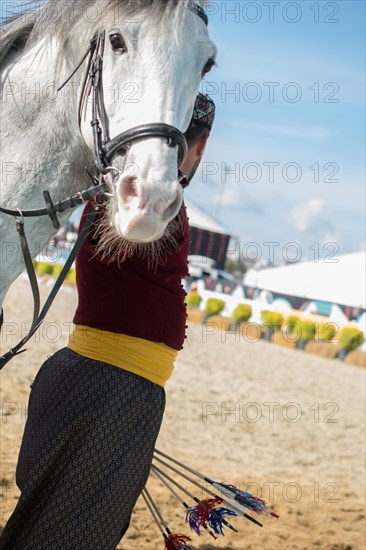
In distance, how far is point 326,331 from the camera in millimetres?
18781

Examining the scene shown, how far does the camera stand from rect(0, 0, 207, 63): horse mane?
2.16 meters

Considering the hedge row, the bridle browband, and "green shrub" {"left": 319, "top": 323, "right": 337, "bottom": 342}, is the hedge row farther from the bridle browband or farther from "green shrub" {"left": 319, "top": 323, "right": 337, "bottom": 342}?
the bridle browband

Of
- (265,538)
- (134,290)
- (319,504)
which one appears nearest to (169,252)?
(134,290)

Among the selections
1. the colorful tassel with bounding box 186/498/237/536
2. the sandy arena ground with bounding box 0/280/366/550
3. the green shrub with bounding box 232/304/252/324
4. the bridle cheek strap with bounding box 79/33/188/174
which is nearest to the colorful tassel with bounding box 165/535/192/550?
the colorful tassel with bounding box 186/498/237/536

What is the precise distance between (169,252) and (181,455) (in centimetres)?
473

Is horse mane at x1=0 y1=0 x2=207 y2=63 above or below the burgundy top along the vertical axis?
above

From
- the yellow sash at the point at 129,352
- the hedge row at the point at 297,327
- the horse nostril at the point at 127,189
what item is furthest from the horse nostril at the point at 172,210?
the hedge row at the point at 297,327

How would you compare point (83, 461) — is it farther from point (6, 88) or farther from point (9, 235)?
point (6, 88)

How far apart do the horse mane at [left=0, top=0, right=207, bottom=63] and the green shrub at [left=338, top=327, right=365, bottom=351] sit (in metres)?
16.3

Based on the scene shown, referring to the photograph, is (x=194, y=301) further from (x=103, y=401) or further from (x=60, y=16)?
(x=60, y=16)

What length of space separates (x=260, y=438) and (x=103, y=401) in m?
6.03

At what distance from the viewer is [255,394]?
34.9ft

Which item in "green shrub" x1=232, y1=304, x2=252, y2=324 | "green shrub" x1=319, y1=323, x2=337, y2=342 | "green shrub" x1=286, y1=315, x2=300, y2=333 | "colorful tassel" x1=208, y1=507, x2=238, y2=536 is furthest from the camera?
"green shrub" x1=232, y1=304, x2=252, y2=324

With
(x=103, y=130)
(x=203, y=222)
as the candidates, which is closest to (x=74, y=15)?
(x=103, y=130)
